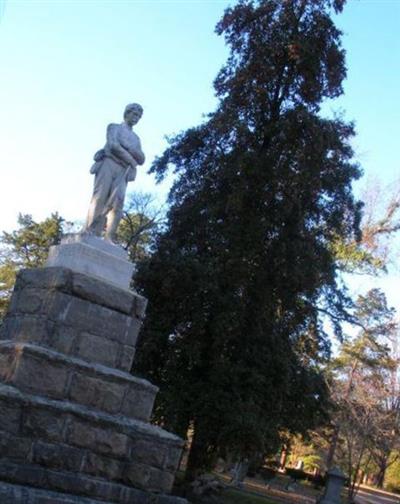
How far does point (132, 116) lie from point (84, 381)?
3.38m

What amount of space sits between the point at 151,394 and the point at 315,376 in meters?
13.2

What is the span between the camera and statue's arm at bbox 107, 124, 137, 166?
7.36 meters

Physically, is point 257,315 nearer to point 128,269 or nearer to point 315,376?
point 315,376

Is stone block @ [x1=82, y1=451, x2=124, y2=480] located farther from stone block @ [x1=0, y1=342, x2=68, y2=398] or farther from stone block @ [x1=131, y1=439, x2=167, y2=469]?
stone block @ [x1=0, y1=342, x2=68, y2=398]

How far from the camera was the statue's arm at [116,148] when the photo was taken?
7.36 metres

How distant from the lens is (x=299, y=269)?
1695 cm

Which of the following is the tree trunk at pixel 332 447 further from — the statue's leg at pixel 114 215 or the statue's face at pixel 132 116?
the statue's face at pixel 132 116

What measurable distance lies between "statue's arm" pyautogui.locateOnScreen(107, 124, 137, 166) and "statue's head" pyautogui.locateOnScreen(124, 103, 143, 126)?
0.80 ft

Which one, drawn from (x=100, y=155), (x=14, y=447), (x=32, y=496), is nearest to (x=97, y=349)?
(x=14, y=447)

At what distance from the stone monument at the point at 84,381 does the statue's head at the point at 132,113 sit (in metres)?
0.21

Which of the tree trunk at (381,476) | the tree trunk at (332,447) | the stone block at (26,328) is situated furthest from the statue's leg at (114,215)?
the tree trunk at (381,476)

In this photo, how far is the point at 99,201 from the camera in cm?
727

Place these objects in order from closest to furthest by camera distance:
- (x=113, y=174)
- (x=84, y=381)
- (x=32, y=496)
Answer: (x=32, y=496)
(x=84, y=381)
(x=113, y=174)

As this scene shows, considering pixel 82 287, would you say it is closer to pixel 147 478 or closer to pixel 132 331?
pixel 132 331
